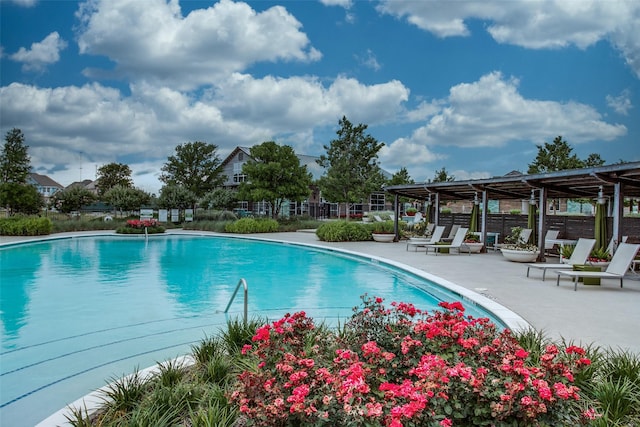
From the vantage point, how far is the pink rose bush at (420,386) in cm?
234

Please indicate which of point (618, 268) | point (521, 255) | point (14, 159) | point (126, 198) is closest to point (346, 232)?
point (521, 255)

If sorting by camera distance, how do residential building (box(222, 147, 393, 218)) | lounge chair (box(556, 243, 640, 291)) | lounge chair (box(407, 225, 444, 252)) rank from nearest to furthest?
1. lounge chair (box(556, 243, 640, 291))
2. lounge chair (box(407, 225, 444, 252))
3. residential building (box(222, 147, 393, 218))

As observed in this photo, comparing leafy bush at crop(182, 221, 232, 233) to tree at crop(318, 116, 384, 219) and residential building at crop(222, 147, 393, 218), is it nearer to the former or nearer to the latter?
tree at crop(318, 116, 384, 219)

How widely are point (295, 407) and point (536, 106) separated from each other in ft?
111

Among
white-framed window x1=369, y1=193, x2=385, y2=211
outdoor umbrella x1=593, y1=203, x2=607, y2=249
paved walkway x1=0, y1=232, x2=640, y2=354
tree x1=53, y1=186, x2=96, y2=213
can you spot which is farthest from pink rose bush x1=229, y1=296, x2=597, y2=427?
white-framed window x1=369, y1=193, x2=385, y2=211

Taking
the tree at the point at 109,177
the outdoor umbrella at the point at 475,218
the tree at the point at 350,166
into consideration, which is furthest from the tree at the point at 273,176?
the tree at the point at 109,177

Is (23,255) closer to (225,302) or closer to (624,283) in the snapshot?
(225,302)

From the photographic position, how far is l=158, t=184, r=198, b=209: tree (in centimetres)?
3048

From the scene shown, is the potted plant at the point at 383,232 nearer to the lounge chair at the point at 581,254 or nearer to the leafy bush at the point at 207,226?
the lounge chair at the point at 581,254

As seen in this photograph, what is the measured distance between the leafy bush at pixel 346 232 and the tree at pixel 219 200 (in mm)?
12540

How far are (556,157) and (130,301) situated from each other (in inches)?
1248

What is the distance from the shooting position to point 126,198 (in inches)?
1204

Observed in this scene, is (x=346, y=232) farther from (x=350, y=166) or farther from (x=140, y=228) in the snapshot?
(x=350, y=166)

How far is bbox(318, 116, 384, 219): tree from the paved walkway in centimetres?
1925
